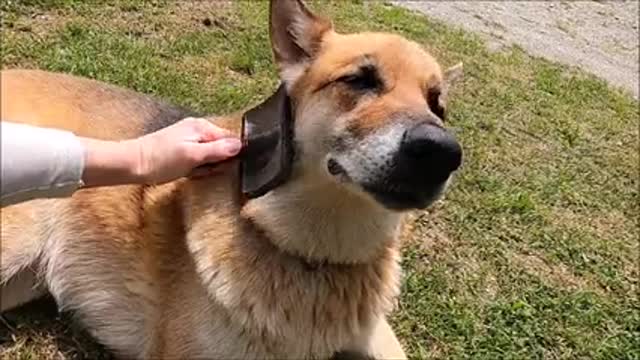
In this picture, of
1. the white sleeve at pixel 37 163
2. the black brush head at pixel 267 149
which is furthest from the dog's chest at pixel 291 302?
the white sleeve at pixel 37 163

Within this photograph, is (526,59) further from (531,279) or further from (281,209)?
(281,209)

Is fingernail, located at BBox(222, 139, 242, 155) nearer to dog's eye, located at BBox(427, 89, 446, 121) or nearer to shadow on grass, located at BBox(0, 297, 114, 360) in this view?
dog's eye, located at BBox(427, 89, 446, 121)

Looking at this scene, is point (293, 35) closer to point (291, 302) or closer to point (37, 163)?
point (291, 302)

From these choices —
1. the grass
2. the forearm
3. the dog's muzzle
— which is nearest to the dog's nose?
the dog's muzzle

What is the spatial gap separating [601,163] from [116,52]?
354 cm

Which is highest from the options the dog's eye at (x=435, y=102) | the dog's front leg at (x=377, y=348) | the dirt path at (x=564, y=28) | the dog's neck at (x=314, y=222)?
the dog's eye at (x=435, y=102)

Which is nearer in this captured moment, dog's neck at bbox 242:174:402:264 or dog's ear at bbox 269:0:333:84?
dog's neck at bbox 242:174:402:264

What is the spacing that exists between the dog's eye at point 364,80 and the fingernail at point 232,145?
0.45 metres

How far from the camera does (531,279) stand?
4.59 meters

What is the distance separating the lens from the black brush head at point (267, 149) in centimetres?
312

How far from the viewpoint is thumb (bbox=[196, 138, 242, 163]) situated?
3.00 meters

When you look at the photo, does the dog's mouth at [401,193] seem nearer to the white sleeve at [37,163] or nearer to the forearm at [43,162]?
the forearm at [43,162]

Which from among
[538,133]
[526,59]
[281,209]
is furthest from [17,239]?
[526,59]

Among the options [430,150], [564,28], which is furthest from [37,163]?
[564,28]
